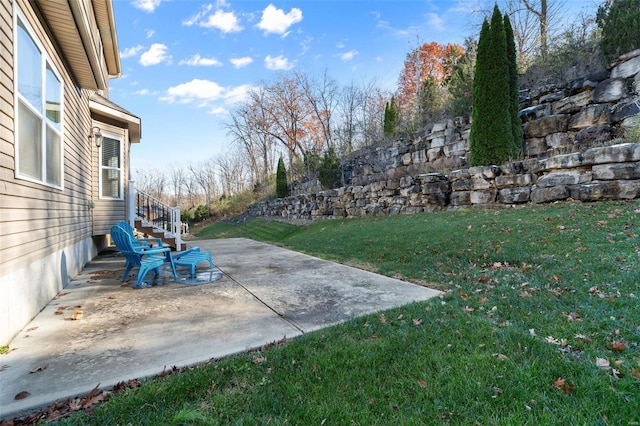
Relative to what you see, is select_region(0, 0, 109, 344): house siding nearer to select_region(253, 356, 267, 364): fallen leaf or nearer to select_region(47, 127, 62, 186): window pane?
select_region(47, 127, 62, 186): window pane

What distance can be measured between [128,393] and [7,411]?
0.61 m

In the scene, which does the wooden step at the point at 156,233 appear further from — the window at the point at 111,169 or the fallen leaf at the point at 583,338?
the fallen leaf at the point at 583,338

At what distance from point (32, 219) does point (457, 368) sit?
14.0 feet

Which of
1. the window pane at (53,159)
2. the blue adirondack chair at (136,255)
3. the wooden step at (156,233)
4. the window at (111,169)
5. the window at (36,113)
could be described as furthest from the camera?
the wooden step at (156,233)

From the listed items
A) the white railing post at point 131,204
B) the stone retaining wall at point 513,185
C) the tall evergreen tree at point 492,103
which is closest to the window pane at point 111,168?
the white railing post at point 131,204

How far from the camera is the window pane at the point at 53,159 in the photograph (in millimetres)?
3977

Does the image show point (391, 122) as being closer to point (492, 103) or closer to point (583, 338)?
point (492, 103)

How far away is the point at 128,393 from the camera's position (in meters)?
1.89

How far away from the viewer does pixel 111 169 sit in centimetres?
761

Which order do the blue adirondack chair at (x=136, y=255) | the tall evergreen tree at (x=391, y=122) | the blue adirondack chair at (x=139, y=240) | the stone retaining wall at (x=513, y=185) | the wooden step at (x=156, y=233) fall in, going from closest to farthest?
the blue adirondack chair at (x=136, y=255)
the blue adirondack chair at (x=139, y=240)
the stone retaining wall at (x=513, y=185)
the wooden step at (x=156, y=233)
the tall evergreen tree at (x=391, y=122)

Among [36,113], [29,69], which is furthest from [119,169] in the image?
[29,69]

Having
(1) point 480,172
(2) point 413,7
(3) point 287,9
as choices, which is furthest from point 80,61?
(2) point 413,7

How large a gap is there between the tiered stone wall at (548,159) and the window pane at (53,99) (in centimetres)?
926

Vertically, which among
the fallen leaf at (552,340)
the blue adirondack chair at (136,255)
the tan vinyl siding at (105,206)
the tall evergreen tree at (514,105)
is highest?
the tall evergreen tree at (514,105)
